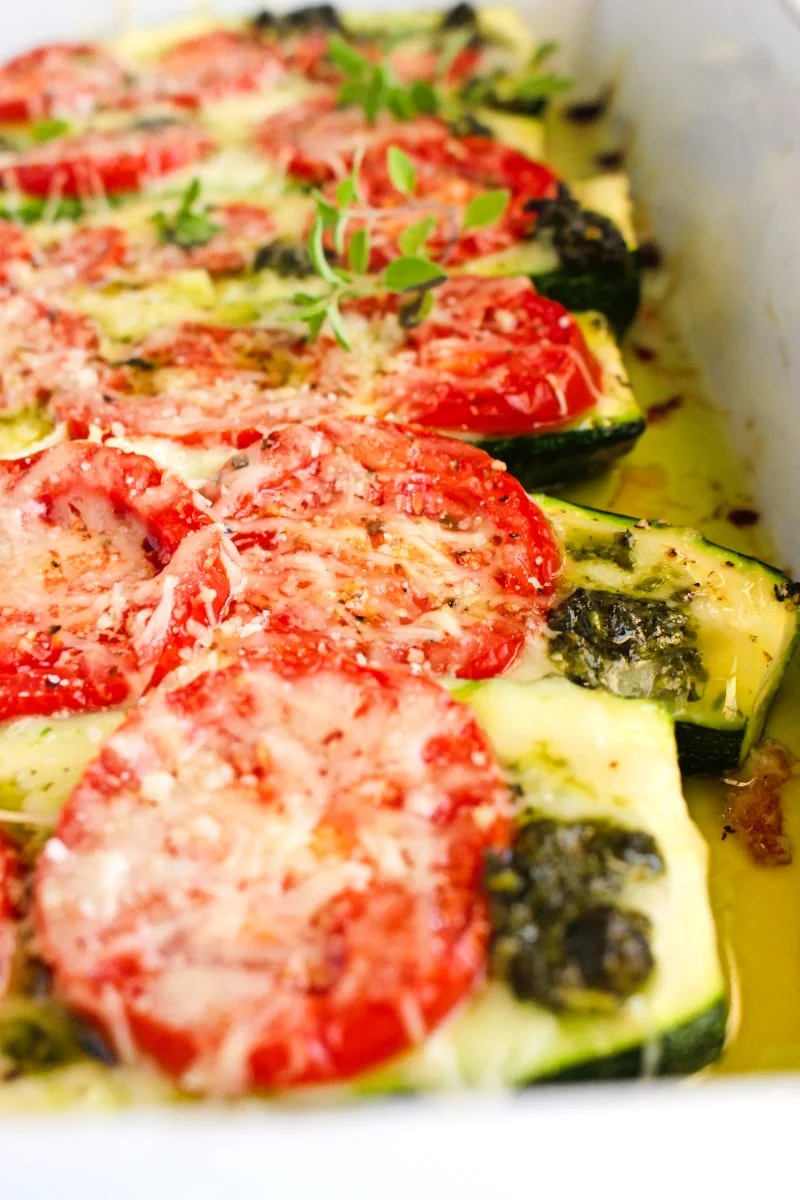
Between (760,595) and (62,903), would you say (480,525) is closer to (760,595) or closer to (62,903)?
(760,595)

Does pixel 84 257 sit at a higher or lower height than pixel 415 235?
lower

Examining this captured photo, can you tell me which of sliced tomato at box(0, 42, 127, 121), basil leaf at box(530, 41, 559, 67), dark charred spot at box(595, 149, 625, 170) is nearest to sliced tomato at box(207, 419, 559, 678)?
dark charred spot at box(595, 149, 625, 170)

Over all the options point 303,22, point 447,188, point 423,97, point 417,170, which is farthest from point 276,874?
point 303,22

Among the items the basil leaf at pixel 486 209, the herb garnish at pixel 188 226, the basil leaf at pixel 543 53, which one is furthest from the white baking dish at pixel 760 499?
the herb garnish at pixel 188 226

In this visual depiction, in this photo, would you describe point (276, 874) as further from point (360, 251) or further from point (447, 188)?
point (447, 188)

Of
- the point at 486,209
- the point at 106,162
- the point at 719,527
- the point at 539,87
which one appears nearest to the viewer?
the point at 719,527

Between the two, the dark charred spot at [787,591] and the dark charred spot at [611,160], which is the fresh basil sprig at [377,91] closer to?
the dark charred spot at [611,160]

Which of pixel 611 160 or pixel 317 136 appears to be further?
pixel 611 160
